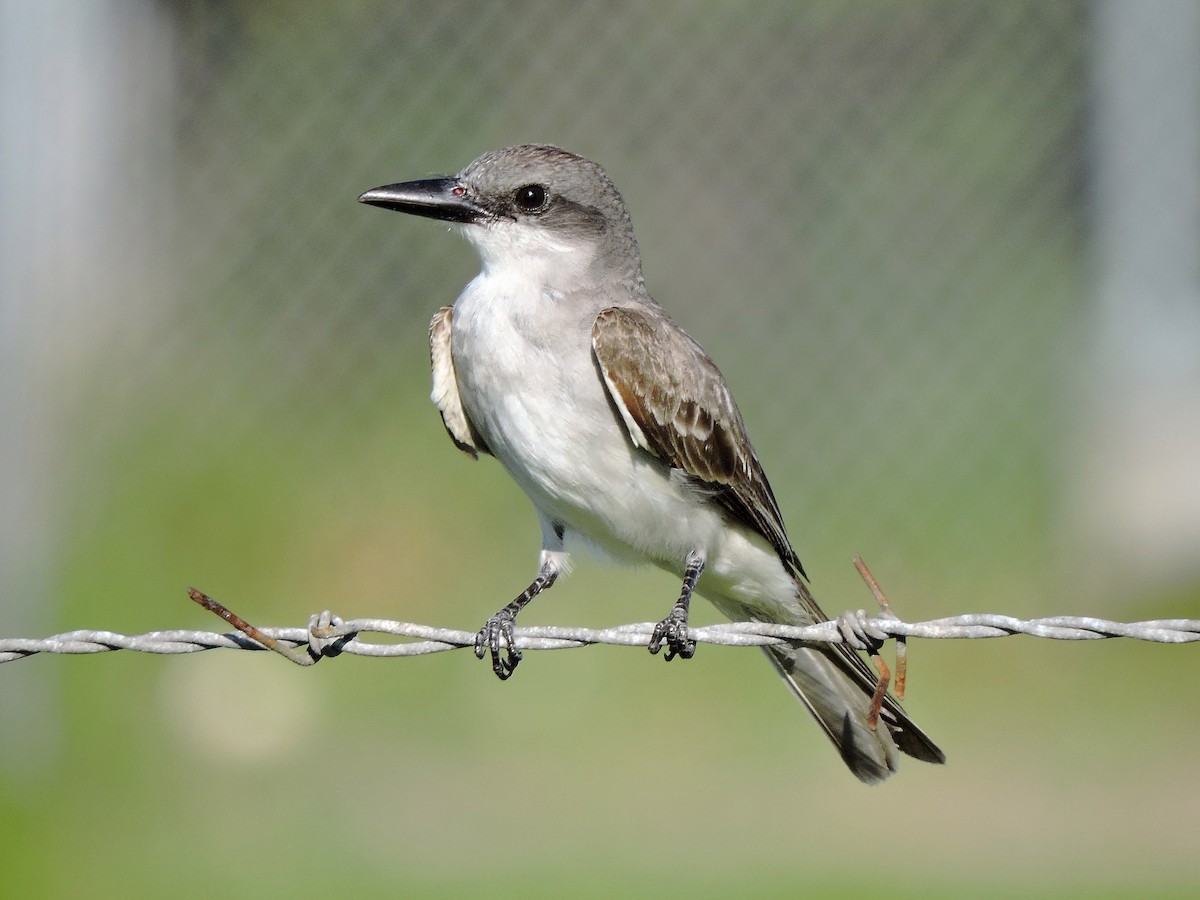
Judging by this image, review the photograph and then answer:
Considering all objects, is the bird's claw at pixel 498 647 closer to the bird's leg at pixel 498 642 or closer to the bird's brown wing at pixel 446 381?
the bird's leg at pixel 498 642

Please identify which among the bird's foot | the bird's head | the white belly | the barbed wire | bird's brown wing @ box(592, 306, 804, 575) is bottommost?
the barbed wire

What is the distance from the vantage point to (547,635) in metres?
3.31

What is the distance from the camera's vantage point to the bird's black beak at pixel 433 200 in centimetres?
412

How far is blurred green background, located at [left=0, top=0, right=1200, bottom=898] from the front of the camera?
6.93 metres

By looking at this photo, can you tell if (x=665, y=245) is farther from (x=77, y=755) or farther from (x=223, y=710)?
(x=77, y=755)

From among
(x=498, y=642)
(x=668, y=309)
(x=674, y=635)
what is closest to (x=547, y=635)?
(x=674, y=635)

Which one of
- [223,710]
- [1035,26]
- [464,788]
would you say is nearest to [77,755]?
[223,710]

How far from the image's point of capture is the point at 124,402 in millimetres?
7473

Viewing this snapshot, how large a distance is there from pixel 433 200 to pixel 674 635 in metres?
1.35

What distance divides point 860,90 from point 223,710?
4395mm

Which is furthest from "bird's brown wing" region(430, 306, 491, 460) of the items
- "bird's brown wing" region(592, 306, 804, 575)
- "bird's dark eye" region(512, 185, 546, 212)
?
"bird's brown wing" region(592, 306, 804, 575)

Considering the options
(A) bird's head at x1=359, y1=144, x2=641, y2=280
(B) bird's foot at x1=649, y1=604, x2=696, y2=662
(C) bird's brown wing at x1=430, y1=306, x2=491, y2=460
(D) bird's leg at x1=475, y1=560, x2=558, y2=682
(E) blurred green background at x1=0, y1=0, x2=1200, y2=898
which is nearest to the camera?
(B) bird's foot at x1=649, y1=604, x2=696, y2=662

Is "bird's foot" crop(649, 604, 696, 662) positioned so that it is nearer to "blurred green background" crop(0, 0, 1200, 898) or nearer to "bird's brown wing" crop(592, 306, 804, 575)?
"bird's brown wing" crop(592, 306, 804, 575)

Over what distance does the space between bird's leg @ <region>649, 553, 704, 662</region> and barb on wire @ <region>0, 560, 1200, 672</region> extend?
1.56ft
